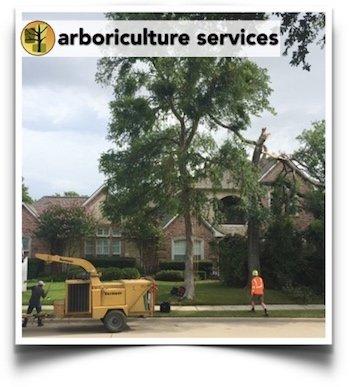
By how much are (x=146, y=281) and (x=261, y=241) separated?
5886 millimetres

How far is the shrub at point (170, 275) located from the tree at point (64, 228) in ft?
9.10

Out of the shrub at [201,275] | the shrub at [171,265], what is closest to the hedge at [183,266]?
the shrub at [171,265]

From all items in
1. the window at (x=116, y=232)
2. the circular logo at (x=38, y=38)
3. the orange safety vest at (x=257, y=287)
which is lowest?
the orange safety vest at (x=257, y=287)

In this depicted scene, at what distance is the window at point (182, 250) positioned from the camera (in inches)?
866

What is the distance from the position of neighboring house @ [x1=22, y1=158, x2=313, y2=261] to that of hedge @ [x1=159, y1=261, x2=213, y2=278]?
217 mm

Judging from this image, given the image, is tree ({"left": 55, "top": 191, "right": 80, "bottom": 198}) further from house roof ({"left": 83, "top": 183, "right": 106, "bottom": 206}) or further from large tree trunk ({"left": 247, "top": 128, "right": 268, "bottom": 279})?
large tree trunk ({"left": 247, "top": 128, "right": 268, "bottom": 279})

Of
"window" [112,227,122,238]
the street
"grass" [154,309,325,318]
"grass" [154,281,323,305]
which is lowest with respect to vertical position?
the street

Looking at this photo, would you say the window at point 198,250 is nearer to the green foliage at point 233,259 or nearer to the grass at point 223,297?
the green foliage at point 233,259

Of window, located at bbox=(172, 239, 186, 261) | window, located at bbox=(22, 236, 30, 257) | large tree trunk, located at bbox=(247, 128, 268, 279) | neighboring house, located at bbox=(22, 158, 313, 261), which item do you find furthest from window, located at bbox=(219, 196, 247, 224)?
window, located at bbox=(22, 236, 30, 257)

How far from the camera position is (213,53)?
18125 millimetres

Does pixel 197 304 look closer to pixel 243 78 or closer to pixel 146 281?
pixel 146 281

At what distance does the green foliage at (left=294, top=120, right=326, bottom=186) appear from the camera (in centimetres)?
1905

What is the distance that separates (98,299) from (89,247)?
13.9 feet
